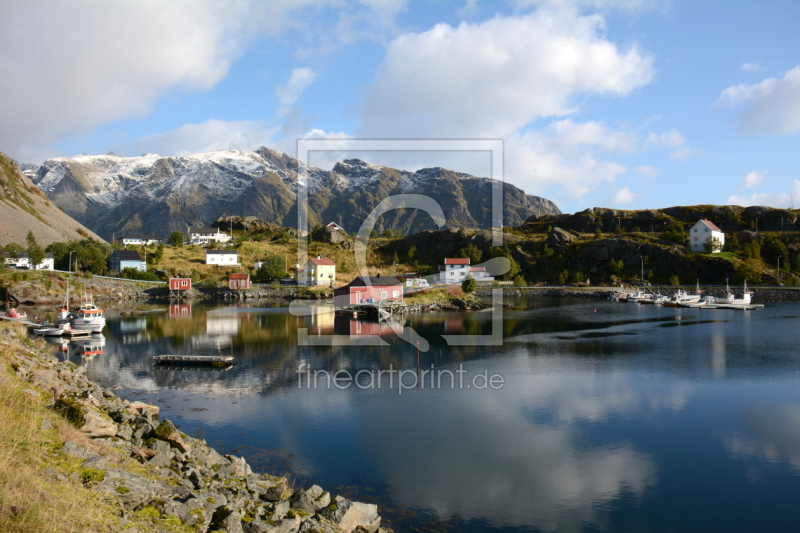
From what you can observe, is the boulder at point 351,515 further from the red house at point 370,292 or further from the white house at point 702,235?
the white house at point 702,235

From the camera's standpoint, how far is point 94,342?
39500 mm

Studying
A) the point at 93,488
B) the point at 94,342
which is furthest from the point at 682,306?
the point at 93,488

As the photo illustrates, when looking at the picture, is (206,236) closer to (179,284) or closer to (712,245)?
(179,284)

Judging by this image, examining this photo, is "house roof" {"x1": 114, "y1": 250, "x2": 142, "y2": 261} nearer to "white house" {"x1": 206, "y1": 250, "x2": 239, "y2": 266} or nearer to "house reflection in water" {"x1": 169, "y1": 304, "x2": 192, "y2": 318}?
"white house" {"x1": 206, "y1": 250, "x2": 239, "y2": 266}

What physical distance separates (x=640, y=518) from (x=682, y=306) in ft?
214

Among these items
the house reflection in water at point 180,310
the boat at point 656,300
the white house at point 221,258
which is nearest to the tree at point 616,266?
the boat at point 656,300

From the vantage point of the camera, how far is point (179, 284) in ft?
277

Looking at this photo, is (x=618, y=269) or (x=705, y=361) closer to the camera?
(x=705, y=361)

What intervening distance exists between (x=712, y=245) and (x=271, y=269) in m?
83.6

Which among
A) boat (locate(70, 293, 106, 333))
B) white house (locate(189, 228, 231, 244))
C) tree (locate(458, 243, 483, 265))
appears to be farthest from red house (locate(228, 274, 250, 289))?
tree (locate(458, 243, 483, 265))

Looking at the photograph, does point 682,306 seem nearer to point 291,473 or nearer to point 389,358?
point 389,358

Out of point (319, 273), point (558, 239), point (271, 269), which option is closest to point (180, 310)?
point (319, 273)

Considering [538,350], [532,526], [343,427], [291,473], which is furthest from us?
[538,350]

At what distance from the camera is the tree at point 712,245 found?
322ft
